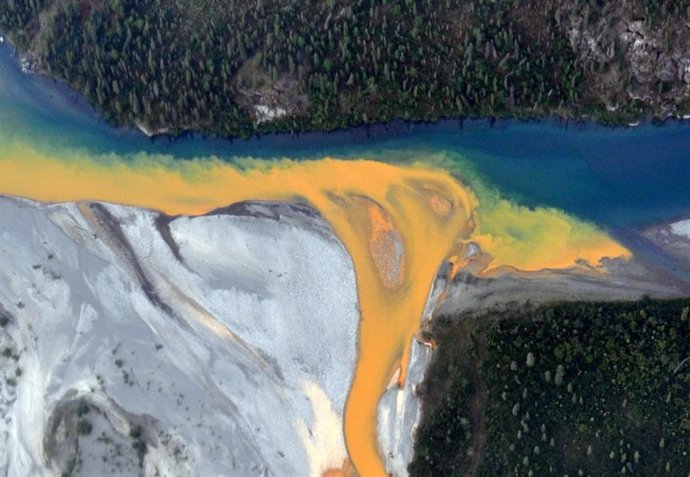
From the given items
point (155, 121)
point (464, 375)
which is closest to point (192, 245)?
point (155, 121)

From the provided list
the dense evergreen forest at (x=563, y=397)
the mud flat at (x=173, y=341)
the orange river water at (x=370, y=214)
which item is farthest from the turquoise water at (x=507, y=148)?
the dense evergreen forest at (x=563, y=397)

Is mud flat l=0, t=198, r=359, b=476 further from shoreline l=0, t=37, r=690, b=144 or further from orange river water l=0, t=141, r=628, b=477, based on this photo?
shoreline l=0, t=37, r=690, b=144

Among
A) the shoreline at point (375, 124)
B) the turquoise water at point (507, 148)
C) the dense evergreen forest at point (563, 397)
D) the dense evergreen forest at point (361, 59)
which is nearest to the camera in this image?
the dense evergreen forest at point (563, 397)

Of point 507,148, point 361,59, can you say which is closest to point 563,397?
point 507,148

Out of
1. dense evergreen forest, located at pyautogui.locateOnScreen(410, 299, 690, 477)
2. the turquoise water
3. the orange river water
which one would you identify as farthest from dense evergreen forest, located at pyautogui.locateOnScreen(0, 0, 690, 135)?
dense evergreen forest, located at pyautogui.locateOnScreen(410, 299, 690, 477)

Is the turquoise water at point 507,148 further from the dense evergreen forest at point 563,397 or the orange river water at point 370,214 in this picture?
the dense evergreen forest at point 563,397

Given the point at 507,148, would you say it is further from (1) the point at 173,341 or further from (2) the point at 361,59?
(1) the point at 173,341
